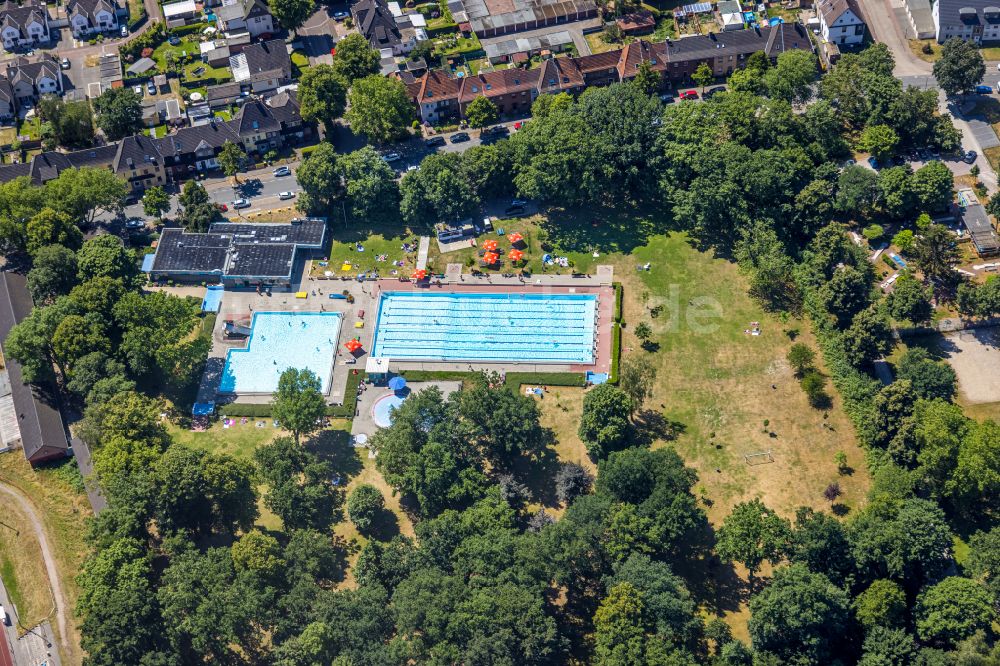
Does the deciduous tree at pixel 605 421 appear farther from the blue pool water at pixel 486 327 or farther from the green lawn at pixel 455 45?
the green lawn at pixel 455 45

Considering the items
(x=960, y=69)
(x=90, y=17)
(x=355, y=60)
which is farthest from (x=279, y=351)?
(x=960, y=69)

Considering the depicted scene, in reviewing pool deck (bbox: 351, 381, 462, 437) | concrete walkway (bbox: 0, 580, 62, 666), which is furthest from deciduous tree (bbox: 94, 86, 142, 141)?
concrete walkway (bbox: 0, 580, 62, 666)

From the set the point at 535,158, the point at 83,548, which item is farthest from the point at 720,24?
the point at 83,548

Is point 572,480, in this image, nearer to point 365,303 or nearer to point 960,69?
point 365,303

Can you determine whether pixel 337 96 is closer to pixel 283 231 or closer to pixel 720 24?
pixel 283 231

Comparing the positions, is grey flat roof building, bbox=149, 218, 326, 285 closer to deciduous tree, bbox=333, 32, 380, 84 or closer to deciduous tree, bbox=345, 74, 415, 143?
deciduous tree, bbox=345, 74, 415, 143

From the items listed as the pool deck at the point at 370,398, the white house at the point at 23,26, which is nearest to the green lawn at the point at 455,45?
the pool deck at the point at 370,398
